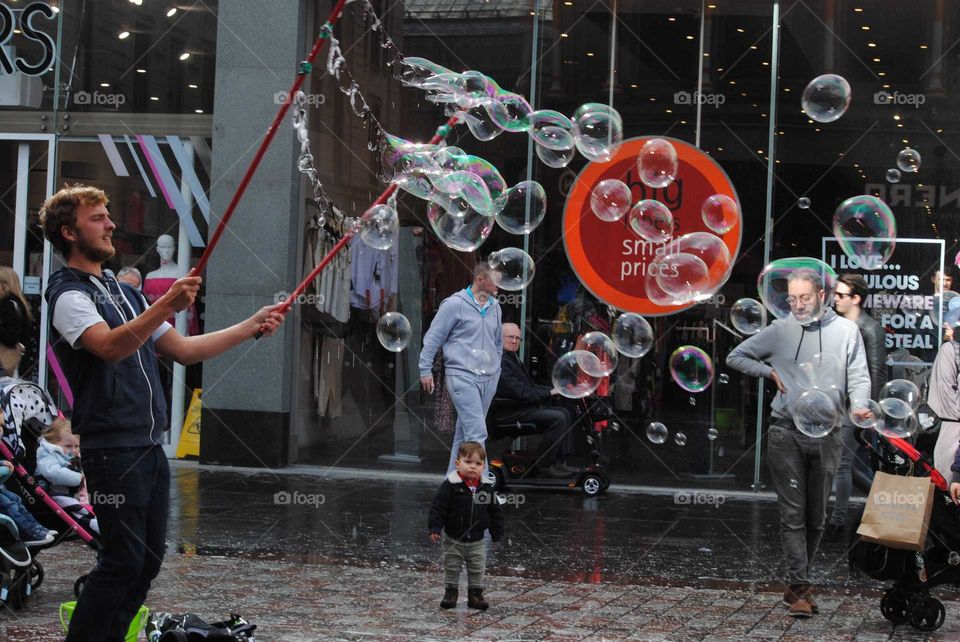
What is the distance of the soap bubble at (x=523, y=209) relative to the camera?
26.5 ft

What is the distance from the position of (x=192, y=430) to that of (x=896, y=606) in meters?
7.72

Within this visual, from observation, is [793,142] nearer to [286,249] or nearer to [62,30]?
[286,249]

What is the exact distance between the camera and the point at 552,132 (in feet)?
26.5

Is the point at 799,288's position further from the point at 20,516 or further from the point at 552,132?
the point at 20,516

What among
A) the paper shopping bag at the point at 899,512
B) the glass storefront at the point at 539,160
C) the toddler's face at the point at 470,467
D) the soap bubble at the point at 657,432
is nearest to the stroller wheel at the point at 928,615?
the paper shopping bag at the point at 899,512

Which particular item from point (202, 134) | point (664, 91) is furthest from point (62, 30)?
point (664, 91)

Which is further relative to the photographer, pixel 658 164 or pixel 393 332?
pixel 393 332

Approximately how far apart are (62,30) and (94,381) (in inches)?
359

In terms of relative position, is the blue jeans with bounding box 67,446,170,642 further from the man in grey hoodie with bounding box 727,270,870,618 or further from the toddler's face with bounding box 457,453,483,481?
the man in grey hoodie with bounding box 727,270,870,618

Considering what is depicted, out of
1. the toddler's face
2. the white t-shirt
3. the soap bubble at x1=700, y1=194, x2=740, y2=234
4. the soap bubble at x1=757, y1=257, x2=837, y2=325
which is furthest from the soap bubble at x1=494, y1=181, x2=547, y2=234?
the white t-shirt

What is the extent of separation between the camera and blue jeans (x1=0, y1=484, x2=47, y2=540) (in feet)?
20.9

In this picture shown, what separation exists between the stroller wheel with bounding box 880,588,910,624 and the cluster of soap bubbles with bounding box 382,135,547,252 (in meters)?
3.01

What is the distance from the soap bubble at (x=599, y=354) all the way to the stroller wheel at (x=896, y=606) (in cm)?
266

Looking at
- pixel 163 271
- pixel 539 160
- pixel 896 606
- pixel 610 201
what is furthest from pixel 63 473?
pixel 539 160
